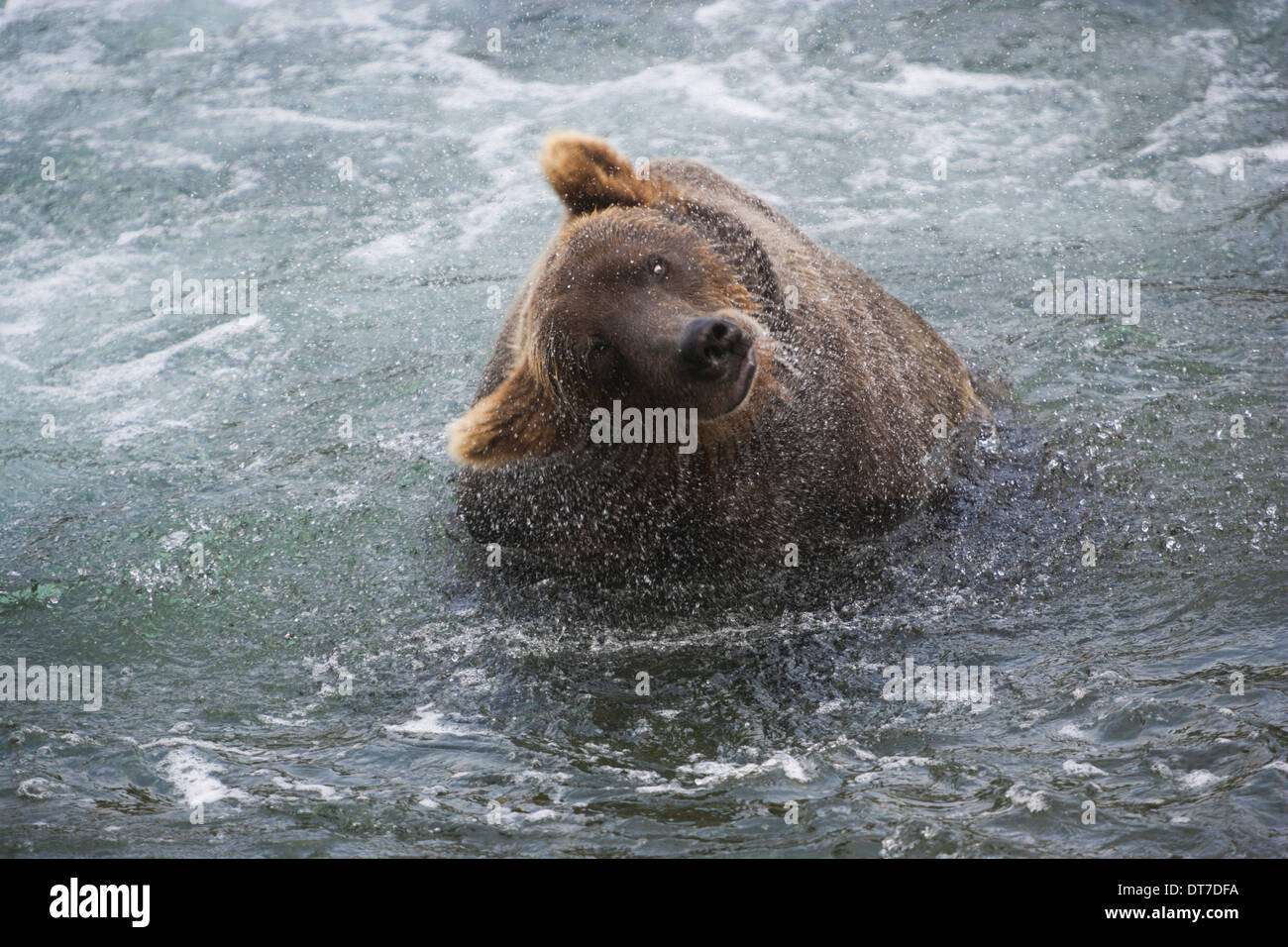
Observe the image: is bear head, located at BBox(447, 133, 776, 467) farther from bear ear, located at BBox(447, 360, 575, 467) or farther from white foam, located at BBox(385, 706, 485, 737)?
white foam, located at BBox(385, 706, 485, 737)

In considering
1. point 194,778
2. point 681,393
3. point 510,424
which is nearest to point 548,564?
point 510,424

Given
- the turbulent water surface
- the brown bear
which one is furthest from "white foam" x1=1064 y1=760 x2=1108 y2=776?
the brown bear

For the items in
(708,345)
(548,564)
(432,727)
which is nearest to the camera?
(708,345)

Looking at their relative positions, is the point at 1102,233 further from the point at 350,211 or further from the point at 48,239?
the point at 48,239

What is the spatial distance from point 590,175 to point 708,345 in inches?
41.8

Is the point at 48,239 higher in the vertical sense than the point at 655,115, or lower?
lower

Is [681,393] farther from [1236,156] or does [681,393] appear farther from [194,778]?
[1236,156]

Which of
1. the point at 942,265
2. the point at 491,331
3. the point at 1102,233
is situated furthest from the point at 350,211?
the point at 1102,233

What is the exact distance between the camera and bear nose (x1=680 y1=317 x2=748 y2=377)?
4.11 metres

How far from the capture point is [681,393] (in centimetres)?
439

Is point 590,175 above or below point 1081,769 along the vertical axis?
above

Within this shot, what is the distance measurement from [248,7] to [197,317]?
5.85 meters
